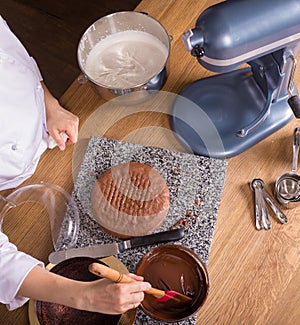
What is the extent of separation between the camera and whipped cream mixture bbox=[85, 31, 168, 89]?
96 centimetres

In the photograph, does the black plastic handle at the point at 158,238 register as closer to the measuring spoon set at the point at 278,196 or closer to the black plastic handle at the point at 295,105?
the measuring spoon set at the point at 278,196

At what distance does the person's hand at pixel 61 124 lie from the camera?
96 cm

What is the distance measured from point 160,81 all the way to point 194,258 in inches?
13.7

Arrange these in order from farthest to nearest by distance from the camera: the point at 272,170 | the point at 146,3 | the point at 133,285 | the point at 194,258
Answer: the point at 146,3, the point at 272,170, the point at 194,258, the point at 133,285

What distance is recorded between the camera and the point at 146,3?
109 centimetres

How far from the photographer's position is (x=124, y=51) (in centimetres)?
100

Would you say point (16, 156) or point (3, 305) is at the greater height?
point (16, 156)

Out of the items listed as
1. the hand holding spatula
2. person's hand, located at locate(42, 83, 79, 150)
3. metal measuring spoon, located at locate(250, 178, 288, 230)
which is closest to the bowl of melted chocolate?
the hand holding spatula

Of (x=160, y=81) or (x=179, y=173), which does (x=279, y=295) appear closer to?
(x=179, y=173)

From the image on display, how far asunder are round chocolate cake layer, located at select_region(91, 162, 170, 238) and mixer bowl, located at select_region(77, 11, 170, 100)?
0.16 meters

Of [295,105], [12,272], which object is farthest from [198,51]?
[12,272]

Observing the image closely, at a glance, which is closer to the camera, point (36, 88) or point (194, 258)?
point (194, 258)

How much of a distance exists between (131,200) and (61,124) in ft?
0.68

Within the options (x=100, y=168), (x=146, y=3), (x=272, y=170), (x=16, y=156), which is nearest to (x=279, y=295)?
(x=272, y=170)
